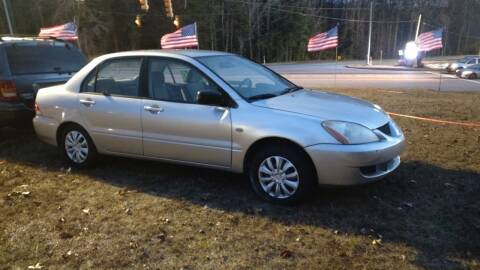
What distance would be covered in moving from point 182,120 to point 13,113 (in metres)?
3.77

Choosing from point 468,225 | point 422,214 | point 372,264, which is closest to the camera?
point 372,264

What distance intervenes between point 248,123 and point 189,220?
3.68 ft

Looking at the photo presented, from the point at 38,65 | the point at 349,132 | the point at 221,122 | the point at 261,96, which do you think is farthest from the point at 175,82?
the point at 38,65

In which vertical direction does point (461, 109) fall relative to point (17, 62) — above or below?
below

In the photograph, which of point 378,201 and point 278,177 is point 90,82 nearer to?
point 278,177

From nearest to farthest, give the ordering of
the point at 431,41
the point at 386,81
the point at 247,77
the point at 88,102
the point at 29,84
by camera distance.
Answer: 1. the point at 247,77
2. the point at 88,102
3. the point at 29,84
4. the point at 386,81
5. the point at 431,41

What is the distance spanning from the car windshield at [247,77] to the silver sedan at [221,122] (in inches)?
0.7

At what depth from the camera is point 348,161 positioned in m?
4.18

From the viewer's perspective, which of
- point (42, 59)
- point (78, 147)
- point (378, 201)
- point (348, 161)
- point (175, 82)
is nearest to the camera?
point (348, 161)

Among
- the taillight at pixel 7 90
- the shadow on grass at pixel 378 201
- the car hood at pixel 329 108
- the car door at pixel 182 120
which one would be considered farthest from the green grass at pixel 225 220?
the taillight at pixel 7 90

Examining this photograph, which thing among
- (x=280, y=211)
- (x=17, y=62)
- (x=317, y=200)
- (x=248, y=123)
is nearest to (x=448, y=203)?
(x=317, y=200)

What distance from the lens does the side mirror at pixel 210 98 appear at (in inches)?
185

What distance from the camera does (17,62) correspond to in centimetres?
751

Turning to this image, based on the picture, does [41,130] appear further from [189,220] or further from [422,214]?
[422,214]
